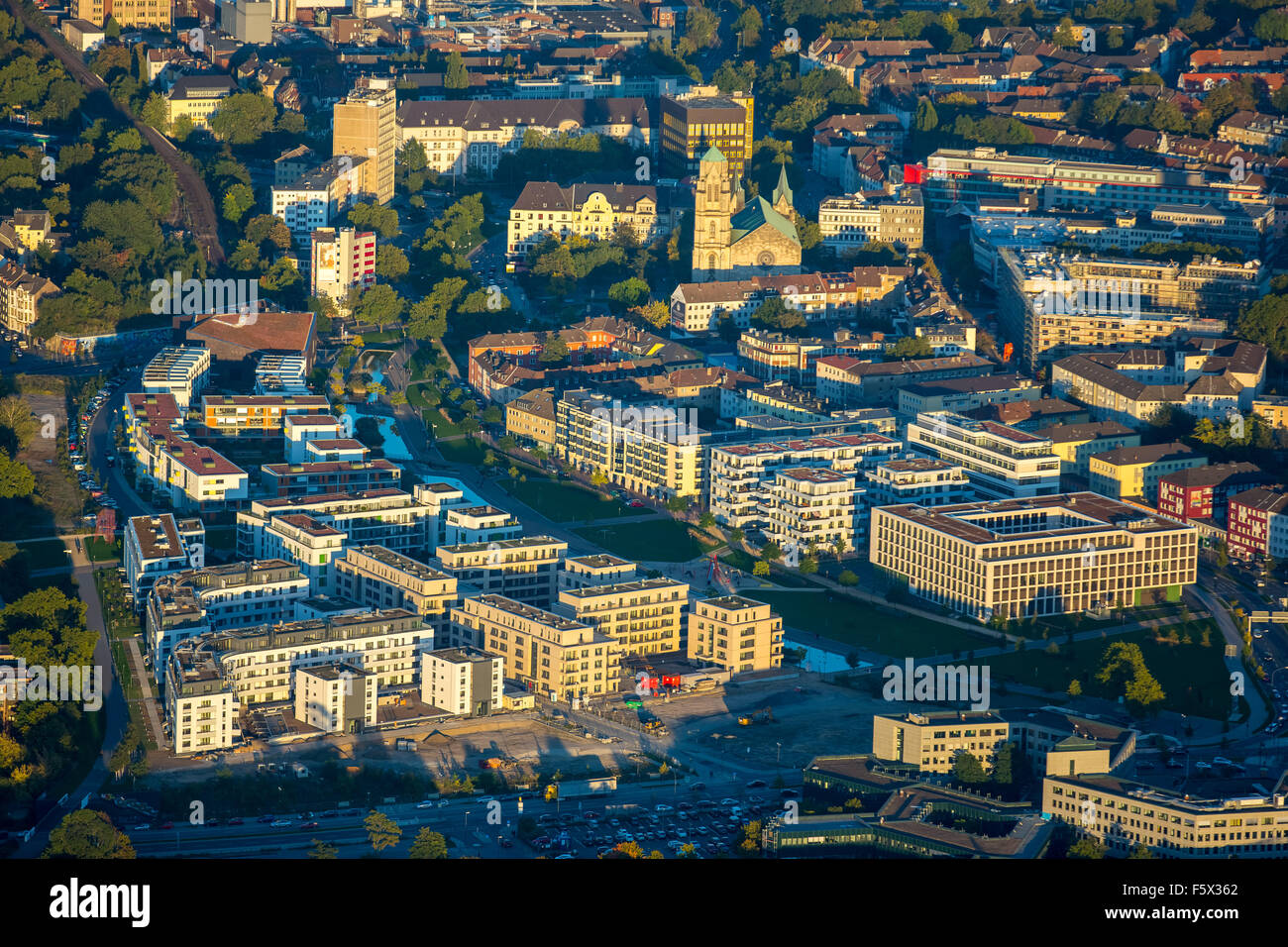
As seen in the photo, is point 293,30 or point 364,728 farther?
point 293,30

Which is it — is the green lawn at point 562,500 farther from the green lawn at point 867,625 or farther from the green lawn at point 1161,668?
the green lawn at point 1161,668

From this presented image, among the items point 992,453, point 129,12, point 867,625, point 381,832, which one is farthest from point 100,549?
point 129,12

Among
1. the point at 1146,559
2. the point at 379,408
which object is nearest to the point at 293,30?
the point at 379,408

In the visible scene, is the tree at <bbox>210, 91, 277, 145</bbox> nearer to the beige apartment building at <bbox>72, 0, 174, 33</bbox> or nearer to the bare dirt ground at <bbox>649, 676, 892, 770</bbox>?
the beige apartment building at <bbox>72, 0, 174, 33</bbox>

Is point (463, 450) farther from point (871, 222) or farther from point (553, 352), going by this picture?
point (871, 222)

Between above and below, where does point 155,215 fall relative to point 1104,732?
above
